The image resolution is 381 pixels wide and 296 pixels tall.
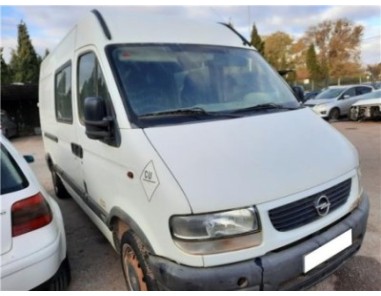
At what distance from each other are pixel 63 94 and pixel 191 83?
6.82 ft

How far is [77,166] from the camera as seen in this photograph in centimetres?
378

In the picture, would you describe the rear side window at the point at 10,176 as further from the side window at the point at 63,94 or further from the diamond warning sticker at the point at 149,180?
the side window at the point at 63,94

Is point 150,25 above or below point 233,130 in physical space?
above

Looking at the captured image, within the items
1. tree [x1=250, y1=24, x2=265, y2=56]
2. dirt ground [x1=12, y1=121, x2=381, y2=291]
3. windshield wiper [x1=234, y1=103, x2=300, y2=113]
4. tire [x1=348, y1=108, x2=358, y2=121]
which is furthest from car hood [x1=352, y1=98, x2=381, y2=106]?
tree [x1=250, y1=24, x2=265, y2=56]

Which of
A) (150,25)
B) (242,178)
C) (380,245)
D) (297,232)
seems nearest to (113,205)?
(242,178)

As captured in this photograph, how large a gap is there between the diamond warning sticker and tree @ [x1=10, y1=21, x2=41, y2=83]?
29835mm

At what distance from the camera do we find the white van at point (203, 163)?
2004 millimetres

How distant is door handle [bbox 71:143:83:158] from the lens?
3.50m

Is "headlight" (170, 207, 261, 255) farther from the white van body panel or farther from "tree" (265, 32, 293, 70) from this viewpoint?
"tree" (265, 32, 293, 70)

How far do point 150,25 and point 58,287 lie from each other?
2.40 meters

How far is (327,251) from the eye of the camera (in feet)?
7.52

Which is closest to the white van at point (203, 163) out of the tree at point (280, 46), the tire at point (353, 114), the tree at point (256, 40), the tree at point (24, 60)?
the tire at point (353, 114)

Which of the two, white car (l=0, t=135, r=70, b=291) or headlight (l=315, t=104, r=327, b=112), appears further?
headlight (l=315, t=104, r=327, b=112)
